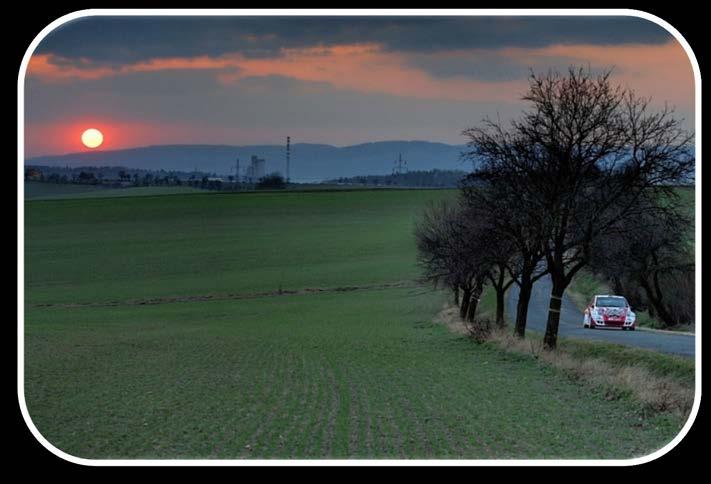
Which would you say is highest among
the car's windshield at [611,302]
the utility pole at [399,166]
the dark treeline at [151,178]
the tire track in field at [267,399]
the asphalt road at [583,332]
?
the utility pole at [399,166]

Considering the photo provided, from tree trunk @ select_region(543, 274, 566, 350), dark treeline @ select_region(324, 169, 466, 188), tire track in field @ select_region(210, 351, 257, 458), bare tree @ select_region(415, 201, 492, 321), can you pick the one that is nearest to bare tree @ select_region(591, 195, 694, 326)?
tree trunk @ select_region(543, 274, 566, 350)

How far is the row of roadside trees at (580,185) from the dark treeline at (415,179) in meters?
0.25

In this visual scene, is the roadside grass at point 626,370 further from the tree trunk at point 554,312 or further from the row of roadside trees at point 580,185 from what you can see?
the row of roadside trees at point 580,185

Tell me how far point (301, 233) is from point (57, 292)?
3.46m

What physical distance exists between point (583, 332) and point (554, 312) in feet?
2.33

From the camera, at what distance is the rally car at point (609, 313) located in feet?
35.6

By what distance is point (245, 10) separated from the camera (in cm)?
810

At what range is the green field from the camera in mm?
8477

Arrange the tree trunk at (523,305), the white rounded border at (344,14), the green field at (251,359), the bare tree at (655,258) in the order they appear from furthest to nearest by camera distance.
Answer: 1. the tree trunk at (523,305)
2. the bare tree at (655,258)
3. the green field at (251,359)
4. the white rounded border at (344,14)

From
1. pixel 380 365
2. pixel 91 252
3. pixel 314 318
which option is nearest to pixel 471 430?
pixel 380 365

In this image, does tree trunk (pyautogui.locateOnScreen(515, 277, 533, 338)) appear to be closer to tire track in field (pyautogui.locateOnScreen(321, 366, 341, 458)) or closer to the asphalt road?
the asphalt road

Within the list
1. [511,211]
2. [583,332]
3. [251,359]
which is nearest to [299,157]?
[511,211]

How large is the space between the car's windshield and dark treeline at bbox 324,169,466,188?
2.09 meters

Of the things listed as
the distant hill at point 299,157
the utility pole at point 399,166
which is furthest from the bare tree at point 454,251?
the distant hill at point 299,157
